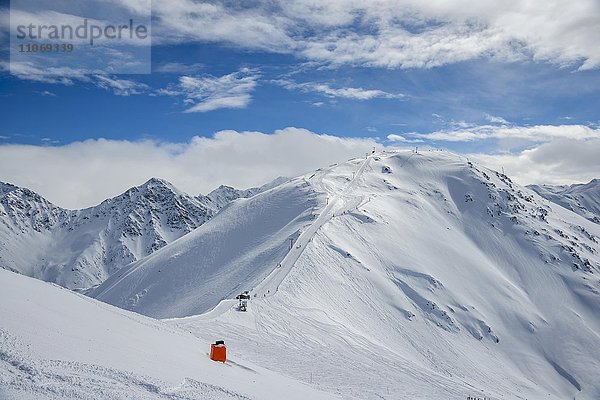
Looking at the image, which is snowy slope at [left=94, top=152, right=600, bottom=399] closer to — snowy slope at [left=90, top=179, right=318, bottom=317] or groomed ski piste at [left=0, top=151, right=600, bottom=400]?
groomed ski piste at [left=0, top=151, right=600, bottom=400]

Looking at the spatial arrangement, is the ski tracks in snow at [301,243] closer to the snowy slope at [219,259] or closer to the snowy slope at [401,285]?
the snowy slope at [401,285]

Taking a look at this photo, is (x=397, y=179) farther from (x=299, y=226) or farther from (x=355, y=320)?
(x=355, y=320)

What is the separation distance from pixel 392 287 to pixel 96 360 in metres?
59.7

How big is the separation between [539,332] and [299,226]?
137 feet

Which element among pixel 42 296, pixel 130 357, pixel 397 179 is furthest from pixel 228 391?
pixel 397 179

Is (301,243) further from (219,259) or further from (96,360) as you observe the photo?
(96,360)

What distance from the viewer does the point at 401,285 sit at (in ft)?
235

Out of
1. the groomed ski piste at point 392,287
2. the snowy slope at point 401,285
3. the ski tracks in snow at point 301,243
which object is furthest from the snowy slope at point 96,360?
the ski tracks in snow at point 301,243

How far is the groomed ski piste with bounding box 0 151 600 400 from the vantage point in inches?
1257

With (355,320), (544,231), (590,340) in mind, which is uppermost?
(355,320)

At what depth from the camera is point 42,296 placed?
17.2m

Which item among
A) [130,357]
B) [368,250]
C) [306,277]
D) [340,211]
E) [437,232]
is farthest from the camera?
[437,232]

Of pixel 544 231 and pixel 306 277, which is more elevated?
pixel 306 277

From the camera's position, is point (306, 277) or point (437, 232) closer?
point (306, 277)
